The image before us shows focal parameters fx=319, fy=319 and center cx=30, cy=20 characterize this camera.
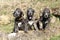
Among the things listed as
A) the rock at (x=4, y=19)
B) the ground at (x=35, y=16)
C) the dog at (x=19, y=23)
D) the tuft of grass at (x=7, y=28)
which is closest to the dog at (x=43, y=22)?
the ground at (x=35, y=16)

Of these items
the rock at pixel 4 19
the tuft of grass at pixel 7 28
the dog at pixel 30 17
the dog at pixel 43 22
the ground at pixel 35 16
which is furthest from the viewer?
the rock at pixel 4 19

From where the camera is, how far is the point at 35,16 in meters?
14.9

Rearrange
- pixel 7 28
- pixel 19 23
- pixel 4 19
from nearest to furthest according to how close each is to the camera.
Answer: pixel 19 23 < pixel 7 28 < pixel 4 19

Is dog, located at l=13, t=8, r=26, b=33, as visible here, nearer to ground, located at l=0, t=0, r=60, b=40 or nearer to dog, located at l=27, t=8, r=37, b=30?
dog, located at l=27, t=8, r=37, b=30

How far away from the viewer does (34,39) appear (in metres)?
12.0

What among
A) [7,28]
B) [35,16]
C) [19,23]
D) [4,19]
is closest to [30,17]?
[19,23]

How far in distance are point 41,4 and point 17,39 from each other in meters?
4.18

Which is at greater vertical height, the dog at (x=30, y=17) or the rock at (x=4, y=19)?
the dog at (x=30, y=17)

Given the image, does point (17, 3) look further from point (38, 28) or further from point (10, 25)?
point (38, 28)

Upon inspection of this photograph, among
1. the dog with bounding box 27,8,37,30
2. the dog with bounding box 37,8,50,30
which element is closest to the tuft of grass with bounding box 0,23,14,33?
the dog with bounding box 27,8,37,30

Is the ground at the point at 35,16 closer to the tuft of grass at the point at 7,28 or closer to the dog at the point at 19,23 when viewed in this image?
the tuft of grass at the point at 7,28

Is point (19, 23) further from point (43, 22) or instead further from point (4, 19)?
point (4, 19)

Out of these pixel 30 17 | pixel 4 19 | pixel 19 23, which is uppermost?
pixel 30 17

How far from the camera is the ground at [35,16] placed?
40.1ft
